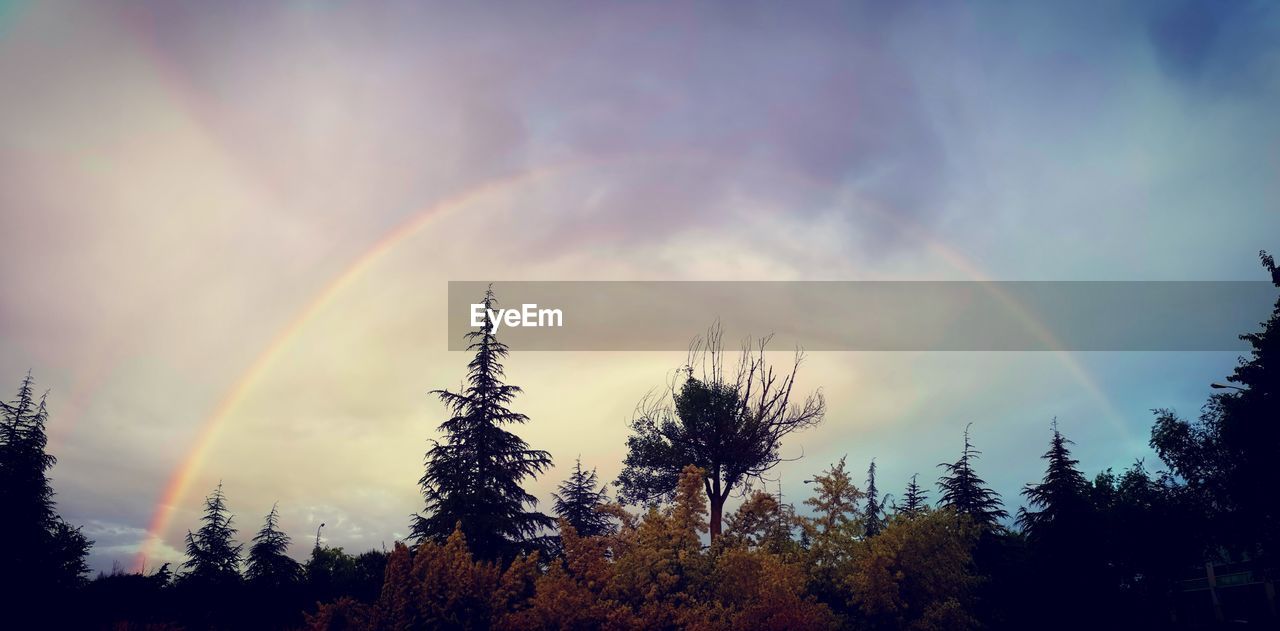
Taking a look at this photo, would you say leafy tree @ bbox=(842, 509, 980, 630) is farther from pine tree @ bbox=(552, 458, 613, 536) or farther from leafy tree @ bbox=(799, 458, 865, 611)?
pine tree @ bbox=(552, 458, 613, 536)

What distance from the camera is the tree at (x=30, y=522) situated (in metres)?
30.4

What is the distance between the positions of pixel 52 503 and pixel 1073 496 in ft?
179

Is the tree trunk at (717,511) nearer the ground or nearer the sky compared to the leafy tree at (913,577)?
nearer the sky

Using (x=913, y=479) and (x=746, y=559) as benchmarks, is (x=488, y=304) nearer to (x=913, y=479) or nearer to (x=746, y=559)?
(x=746, y=559)

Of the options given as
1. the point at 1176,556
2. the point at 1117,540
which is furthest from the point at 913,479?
the point at 1176,556

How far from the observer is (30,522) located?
120 feet

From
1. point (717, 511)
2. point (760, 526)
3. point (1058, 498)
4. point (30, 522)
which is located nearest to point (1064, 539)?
point (1058, 498)

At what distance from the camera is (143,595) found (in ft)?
93.4

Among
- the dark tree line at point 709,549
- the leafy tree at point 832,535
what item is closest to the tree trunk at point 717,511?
the dark tree line at point 709,549

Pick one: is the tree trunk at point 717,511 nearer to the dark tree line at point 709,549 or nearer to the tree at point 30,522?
the dark tree line at point 709,549

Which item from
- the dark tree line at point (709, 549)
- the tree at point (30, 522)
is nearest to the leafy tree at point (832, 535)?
the dark tree line at point (709, 549)

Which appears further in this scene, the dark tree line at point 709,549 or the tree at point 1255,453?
the tree at point 1255,453

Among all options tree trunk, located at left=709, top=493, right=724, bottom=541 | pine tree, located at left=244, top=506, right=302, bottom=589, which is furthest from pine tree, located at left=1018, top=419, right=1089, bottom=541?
pine tree, located at left=244, top=506, right=302, bottom=589

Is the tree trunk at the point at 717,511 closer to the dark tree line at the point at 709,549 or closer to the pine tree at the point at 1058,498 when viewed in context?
the dark tree line at the point at 709,549
